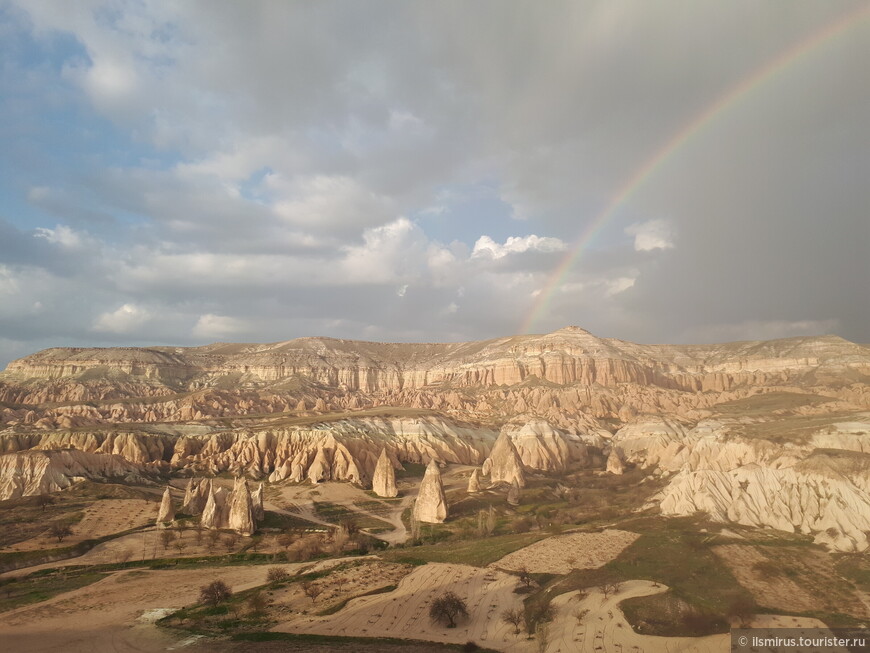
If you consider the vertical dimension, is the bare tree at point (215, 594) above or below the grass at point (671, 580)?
below

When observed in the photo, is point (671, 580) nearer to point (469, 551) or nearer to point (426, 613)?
point (426, 613)

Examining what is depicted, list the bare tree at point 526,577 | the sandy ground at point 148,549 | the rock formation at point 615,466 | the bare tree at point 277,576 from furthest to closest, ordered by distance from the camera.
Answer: the rock formation at point 615,466
the sandy ground at point 148,549
the bare tree at point 277,576
the bare tree at point 526,577

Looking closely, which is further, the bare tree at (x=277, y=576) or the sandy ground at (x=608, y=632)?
the bare tree at (x=277, y=576)

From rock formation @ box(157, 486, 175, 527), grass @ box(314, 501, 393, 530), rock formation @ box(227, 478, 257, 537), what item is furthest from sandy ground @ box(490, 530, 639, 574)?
rock formation @ box(157, 486, 175, 527)

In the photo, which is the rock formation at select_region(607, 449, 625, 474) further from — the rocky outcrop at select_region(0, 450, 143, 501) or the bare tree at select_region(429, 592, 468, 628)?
the rocky outcrop at select_region(0, 450, 143, 501)

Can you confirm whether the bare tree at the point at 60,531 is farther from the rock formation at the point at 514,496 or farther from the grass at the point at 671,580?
the rock formation at the point at 514,496

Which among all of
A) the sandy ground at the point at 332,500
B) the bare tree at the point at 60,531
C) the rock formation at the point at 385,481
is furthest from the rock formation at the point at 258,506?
the rock formation at the point at 385,481
